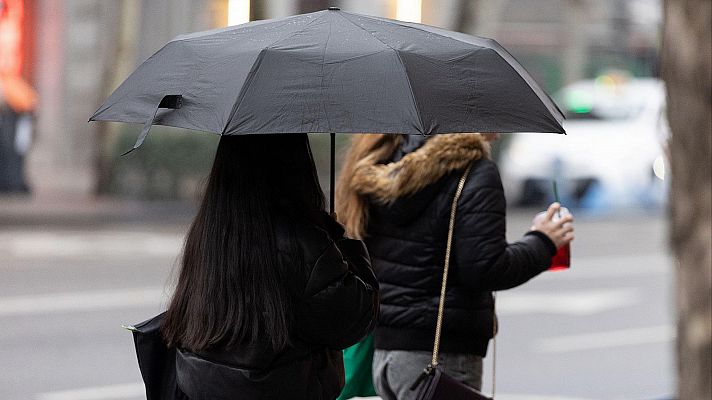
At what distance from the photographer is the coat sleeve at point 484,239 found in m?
4.09

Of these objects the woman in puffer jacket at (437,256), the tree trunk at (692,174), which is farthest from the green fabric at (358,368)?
the tree trunk at (692,174)

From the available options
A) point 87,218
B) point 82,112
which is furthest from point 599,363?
point 82,112

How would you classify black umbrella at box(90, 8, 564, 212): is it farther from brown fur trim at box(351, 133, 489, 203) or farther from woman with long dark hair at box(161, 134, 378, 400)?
brown fur trim at box(351, 133, 489, 203)

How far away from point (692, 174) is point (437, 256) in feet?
8.15

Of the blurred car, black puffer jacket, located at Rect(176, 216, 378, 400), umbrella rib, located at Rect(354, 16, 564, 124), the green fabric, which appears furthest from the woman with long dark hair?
the blurred car

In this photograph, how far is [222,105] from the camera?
319 cm

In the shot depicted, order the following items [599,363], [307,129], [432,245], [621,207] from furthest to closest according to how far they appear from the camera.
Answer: [621,207] → [599,363] → [432,245] → [307,129]

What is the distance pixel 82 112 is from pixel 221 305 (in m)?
18.2

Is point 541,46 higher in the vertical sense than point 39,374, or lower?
higher

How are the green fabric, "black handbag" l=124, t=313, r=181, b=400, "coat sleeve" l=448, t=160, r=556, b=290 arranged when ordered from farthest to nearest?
the green fabric, "coat sleeve" l=448, t=160, r=556, b=290, "black handbag" l=124, t=313, r=181, b=400

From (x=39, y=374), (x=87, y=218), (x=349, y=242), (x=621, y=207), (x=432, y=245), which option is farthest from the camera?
(x=621, y=207)

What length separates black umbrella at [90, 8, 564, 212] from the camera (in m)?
3.18

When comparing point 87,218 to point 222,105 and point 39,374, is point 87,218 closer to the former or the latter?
point 39,374

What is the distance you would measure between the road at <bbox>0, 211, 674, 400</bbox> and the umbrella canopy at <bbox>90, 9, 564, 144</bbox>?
2939 mm
